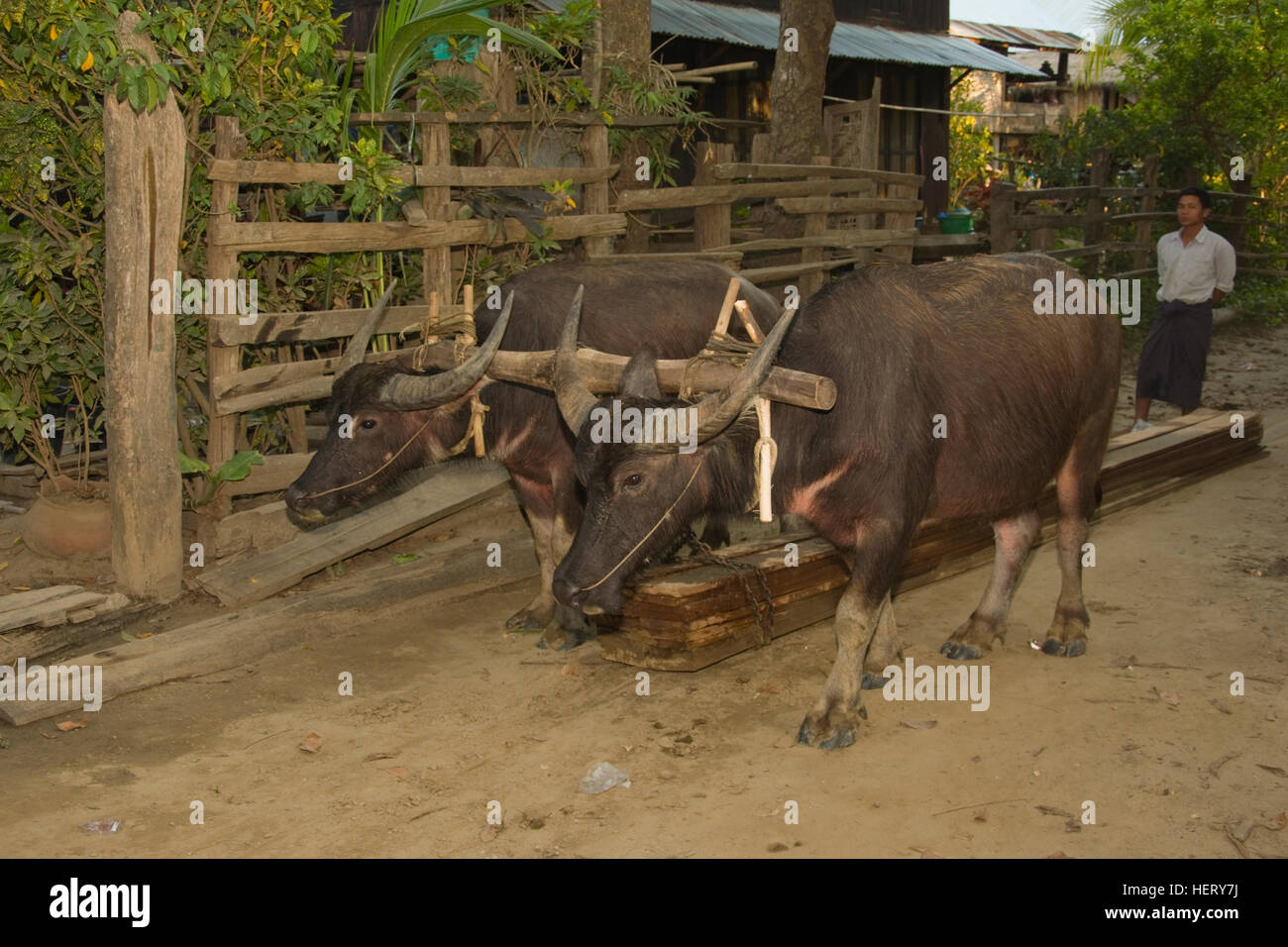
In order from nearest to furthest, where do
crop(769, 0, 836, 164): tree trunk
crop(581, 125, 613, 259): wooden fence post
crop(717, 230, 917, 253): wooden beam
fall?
crop(581, 125, 613, 259): wooden fence post, crop(717, 230, 917, 253): wooden beam, crop(769, 0, 836, 164): tree trunk

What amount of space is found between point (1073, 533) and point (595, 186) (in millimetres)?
3694

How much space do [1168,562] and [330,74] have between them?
518 centimetres

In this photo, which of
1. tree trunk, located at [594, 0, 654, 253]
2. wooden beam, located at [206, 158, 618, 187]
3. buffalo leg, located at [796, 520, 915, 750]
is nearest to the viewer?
buffalo leg, located at [796, 520, 915, 750]

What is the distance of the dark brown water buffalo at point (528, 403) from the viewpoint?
17.2 ft

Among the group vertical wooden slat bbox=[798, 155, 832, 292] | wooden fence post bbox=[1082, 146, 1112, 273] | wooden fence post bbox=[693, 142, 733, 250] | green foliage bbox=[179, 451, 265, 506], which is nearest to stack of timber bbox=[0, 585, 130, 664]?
green foliage bbox=[179, 451, 265, 506]

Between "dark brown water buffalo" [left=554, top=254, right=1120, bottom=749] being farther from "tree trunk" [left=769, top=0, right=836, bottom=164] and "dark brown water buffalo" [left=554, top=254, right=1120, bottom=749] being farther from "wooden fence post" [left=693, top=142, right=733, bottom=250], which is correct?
"tree trunk" [left=769, top=0, right=836, bottom=164]

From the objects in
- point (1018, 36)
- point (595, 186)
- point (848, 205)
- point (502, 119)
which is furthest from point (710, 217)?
point (1018, 36)

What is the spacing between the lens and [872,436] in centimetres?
443

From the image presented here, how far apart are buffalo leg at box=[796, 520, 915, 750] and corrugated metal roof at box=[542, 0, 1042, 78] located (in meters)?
9.35

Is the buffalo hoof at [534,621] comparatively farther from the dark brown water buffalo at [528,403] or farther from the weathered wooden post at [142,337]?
the weathered wooden post at [142,337]

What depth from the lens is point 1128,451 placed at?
7613mm

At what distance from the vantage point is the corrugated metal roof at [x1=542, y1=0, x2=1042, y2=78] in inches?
551

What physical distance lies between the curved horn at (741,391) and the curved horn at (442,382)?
1162 mm
